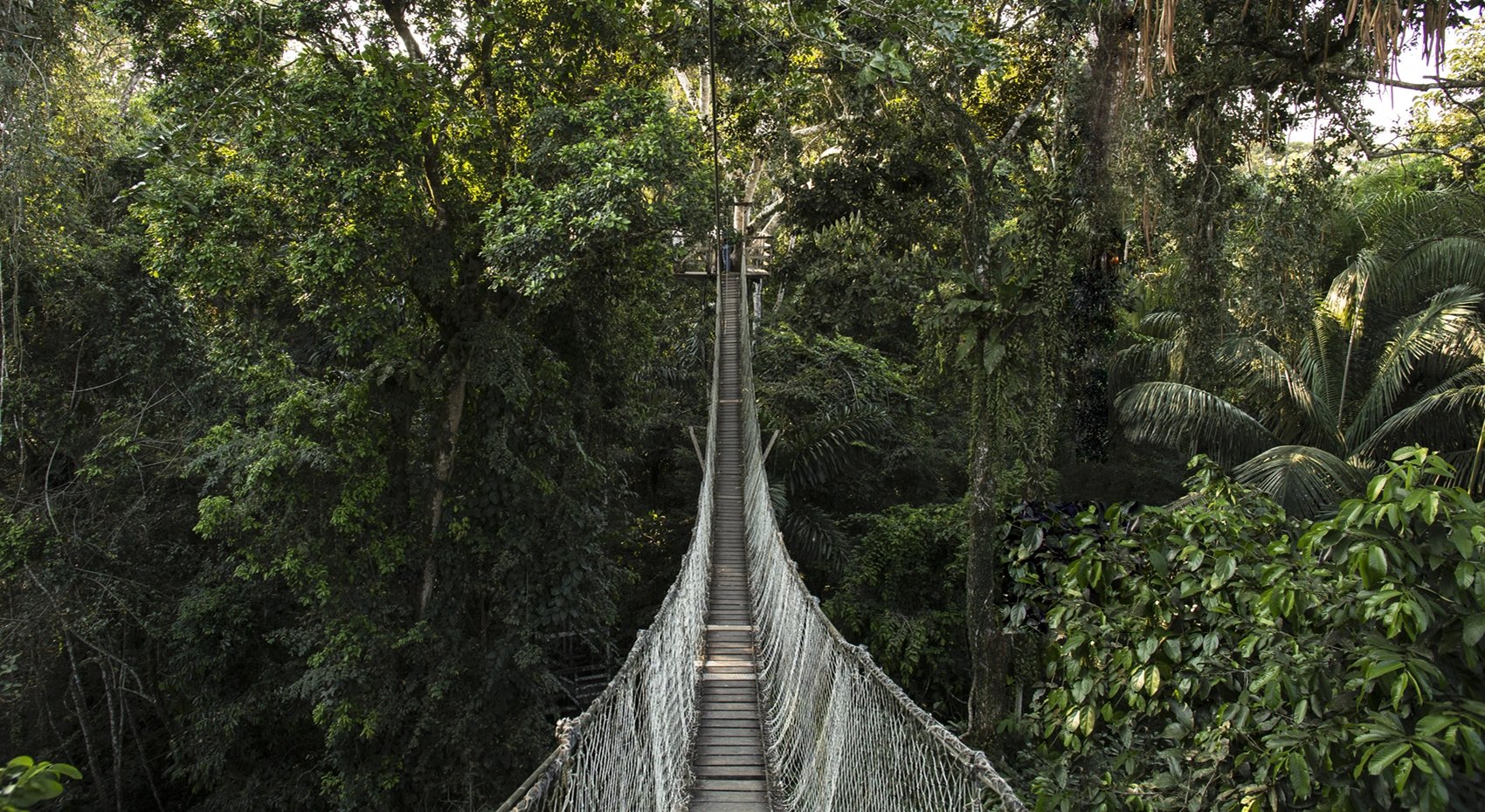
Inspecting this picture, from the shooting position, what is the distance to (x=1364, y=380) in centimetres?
662

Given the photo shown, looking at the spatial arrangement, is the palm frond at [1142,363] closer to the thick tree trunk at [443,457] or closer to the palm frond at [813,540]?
the palm frond at [813,540]

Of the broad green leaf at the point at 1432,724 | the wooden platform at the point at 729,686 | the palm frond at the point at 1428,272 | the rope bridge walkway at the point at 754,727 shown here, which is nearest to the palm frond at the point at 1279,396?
→ the palm frond at the point at 1428,272

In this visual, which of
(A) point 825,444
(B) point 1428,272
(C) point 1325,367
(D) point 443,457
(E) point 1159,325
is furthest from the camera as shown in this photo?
(E) point 1159,325

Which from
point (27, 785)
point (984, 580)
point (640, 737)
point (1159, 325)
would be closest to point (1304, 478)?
point (984, 580)

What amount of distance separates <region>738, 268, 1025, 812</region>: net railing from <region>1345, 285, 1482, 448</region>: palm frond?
431 cm

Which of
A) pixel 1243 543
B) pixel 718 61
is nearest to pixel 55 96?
pixel 718 61

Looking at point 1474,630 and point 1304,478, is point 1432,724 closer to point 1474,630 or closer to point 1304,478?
point 1474,630

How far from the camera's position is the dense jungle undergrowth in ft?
14.0

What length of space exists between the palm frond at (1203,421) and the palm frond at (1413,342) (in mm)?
757

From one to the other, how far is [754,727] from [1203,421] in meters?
4.87

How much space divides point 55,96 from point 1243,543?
19.0ft

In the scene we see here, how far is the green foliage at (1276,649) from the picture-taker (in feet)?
4.30

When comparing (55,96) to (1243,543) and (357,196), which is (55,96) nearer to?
(357,196)

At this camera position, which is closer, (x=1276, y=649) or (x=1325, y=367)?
(x=1276, y=649)
